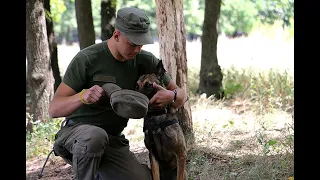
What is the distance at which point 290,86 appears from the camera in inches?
461

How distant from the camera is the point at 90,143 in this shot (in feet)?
14.0

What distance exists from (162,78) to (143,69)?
0.74ft

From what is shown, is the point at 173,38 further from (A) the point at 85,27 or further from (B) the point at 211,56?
(B) the point at 211,56

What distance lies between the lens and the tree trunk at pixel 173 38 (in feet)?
22.2

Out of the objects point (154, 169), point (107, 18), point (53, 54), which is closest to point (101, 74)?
point (154, 169)

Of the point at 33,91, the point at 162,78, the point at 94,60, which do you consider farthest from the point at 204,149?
the point at 33,91

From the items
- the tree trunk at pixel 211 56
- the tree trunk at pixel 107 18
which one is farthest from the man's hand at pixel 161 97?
the tree trunk at pixel 107 18

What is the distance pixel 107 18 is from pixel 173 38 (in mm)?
6586

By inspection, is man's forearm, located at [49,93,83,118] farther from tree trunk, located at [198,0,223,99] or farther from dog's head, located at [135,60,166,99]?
tree trunk, located at [198,0,223,99]

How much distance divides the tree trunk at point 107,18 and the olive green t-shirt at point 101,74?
829 centimetres

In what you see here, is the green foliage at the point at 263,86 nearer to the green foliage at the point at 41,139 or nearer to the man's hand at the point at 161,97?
the green foliage at the point at 41,139
